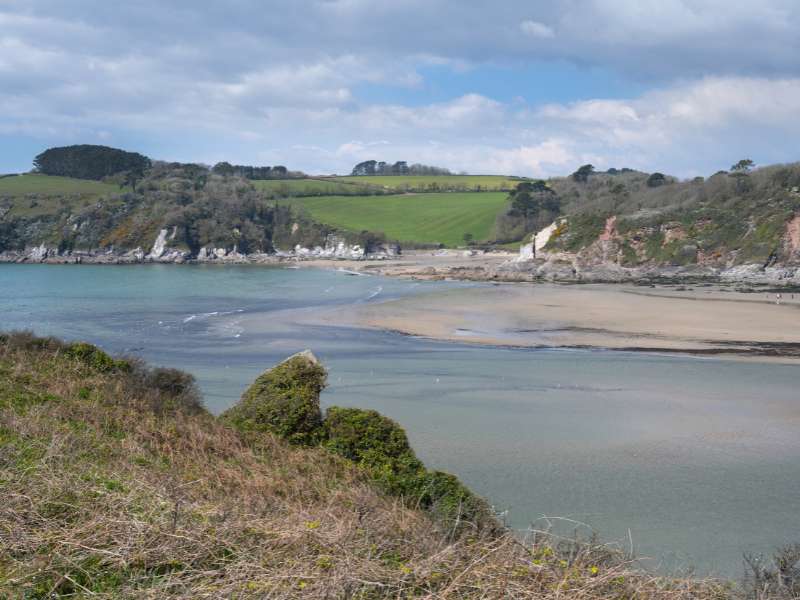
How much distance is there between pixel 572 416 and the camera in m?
19.6

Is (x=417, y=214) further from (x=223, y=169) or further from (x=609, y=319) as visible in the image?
(x=609, y=319)

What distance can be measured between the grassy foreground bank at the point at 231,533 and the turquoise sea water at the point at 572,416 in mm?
1673

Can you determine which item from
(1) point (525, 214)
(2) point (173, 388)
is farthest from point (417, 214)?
(2) point (173, 388)

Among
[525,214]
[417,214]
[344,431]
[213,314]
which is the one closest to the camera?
[344,431]

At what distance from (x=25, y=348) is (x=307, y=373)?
6.79 metres

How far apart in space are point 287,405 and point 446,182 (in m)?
150

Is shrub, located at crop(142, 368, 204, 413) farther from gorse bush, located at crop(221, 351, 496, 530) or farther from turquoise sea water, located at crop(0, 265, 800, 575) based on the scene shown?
turquoise sea water, located at crop(0, 265, 800, 575)

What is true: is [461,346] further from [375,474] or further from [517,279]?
[517,279]

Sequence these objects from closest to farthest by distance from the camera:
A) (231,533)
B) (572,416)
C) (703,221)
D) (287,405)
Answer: (231,533) → (287,405) → (572,416) → (703,221)

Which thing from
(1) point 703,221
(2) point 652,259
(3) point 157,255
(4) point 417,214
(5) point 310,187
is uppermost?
(5) point 310,187

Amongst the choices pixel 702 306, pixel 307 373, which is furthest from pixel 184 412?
pixel 702 306

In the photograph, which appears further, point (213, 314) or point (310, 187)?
point (310, 187)

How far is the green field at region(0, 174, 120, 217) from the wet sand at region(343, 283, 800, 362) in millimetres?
85800

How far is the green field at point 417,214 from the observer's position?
122438mm
